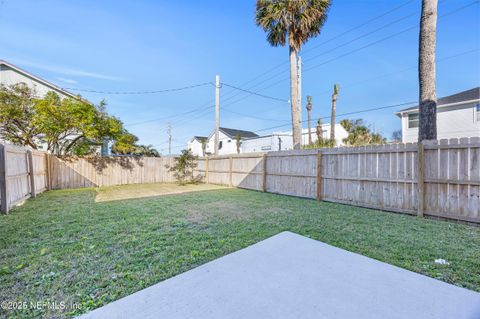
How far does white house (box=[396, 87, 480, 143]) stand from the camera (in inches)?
488

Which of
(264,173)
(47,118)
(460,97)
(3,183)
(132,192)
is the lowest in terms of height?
(132,192)

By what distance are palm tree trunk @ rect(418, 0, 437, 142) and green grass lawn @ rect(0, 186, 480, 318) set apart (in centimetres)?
208

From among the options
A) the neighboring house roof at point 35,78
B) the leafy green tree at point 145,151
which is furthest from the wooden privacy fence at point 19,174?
the leafy green tree at point 145,151

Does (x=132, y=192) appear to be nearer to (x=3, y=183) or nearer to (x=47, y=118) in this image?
(x=3, y=183)

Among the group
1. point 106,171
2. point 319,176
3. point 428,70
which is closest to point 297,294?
point 319,176

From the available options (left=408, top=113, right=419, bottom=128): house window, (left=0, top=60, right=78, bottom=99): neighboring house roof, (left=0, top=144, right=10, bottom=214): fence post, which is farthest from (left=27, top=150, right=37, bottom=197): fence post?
(left=408, top=113, right=419, bottom=128): house window

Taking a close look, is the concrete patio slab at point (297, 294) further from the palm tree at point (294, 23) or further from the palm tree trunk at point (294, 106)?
the palm tree at point (294, 23)

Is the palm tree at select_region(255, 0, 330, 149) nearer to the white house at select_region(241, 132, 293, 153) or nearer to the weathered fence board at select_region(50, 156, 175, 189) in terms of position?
the weathered fence board at select_region(50, 156, 175, 189)

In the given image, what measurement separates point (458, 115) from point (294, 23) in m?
11.7

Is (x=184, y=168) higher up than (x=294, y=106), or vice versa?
(x=294, y=106)

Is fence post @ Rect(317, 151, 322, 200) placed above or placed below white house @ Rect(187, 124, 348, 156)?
below

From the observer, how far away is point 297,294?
1.72m

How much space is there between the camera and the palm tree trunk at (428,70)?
4.88 m

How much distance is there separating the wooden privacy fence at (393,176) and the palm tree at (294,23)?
1.73m
